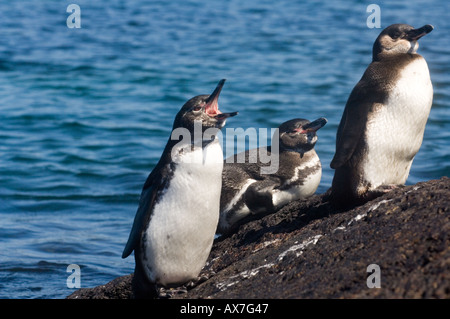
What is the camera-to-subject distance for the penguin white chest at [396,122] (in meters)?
6.26

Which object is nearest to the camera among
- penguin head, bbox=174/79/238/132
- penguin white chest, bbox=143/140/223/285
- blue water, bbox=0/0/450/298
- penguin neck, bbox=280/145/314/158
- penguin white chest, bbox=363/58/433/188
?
penguin white chest, bbox=143/140/223/285

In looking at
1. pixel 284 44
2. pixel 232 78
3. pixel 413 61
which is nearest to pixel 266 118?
pixel 232 78

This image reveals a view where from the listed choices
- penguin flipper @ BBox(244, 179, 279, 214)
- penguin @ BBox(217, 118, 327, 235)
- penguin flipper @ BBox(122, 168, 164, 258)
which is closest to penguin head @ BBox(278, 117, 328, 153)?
penguin @ BBox(217, 118, 327, 235)

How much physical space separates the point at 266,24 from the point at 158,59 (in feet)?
20.8

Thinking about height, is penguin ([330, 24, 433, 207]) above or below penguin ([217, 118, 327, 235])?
above

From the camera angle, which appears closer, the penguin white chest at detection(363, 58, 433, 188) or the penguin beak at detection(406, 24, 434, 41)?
the penguin white chest at detection(363, 58, 433, 188)

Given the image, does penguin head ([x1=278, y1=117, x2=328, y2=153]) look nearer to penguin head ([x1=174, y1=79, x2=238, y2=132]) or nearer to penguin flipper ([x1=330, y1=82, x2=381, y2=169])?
penguin flipper ([x1=330, y1=82, x2=381, y2=169])

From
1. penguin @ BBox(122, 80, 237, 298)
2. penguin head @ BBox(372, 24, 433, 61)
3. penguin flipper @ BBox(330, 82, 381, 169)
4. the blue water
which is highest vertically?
penguin head @ BBox(372, 24, 433, 61)

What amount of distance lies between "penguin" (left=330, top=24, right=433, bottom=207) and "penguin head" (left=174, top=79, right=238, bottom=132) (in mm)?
1049

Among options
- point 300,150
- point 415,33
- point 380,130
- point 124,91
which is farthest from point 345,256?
point 124,91

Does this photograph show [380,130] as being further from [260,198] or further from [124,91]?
[124,91]

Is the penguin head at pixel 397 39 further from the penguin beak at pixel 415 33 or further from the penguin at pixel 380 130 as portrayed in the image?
the penguin at pixel 380 130

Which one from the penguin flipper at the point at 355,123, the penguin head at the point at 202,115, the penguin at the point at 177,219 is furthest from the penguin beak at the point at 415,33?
the penguin at the point at 177,219

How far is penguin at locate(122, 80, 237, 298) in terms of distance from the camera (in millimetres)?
5820
